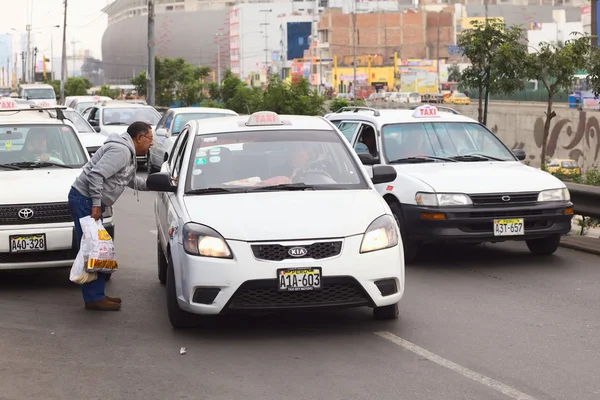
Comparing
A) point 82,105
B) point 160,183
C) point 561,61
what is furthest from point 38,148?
point 82,105

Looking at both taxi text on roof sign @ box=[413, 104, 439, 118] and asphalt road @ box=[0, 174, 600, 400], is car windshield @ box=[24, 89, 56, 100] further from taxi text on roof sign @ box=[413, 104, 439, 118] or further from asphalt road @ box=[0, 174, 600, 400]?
asphalt road @ box=[0, 174, 600, 400]

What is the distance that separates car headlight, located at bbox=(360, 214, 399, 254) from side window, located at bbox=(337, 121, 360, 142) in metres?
5.52

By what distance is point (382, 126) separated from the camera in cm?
1265

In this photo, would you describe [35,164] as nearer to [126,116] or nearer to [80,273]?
[80,273]

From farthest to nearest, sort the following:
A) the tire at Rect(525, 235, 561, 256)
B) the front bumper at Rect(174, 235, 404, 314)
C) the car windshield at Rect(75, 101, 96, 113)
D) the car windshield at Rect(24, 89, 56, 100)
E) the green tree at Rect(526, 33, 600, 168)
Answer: the car windshield at Rect(24, 89, 56, 100)
the car windshield at Rect(75, 101, 96, 113)
the green tree at Rect(526, 33, 600, 168)
the tire at Rect(525, 235, 561, 256)
the front bumper at Rect(174, 235, 404, 314)

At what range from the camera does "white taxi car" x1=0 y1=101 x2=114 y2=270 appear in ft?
32.0

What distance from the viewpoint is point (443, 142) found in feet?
40.9

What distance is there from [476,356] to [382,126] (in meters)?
5.86

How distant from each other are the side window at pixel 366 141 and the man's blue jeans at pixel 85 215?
467 cm

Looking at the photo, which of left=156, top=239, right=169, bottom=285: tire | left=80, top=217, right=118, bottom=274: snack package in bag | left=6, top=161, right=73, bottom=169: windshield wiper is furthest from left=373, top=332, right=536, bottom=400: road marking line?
left=6, top=161, right=73, bottom=169: windshield wiper

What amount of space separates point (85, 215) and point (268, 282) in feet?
7.33

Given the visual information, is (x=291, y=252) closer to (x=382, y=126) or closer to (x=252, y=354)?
(x=252, y=354)

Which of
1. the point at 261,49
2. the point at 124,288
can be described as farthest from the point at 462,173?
the point at 261,49

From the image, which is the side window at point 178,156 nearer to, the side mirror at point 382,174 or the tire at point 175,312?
the tire at point 175,312
